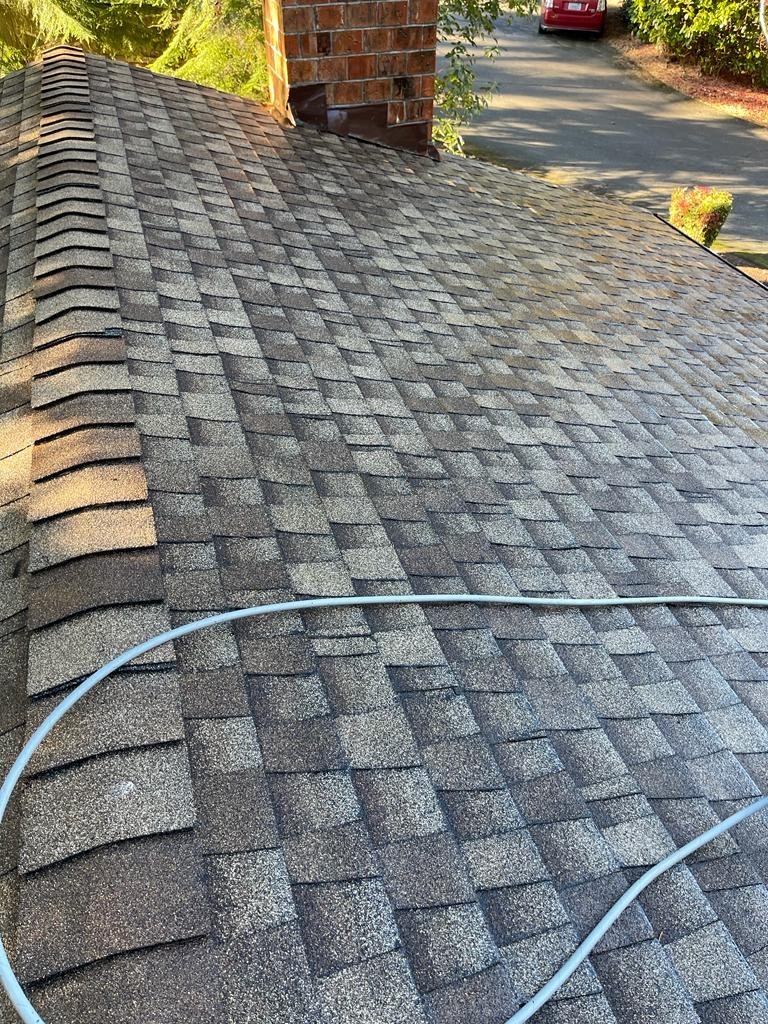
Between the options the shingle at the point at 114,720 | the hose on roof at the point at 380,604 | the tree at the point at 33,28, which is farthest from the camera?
the tree at the point at 33,28

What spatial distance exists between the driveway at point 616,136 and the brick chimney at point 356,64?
10.8m

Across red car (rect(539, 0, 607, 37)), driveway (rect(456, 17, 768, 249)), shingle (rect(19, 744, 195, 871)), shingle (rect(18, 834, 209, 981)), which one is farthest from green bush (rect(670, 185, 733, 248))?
red car (rect(539, 0, 607, 37))

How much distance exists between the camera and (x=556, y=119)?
20.1 metres

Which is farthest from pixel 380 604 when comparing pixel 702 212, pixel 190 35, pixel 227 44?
pixel 190 35

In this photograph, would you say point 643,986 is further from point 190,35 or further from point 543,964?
point 190,35

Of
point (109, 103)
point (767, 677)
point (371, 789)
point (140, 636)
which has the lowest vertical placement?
point (767, 677)

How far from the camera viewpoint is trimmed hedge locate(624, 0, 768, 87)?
20.3m

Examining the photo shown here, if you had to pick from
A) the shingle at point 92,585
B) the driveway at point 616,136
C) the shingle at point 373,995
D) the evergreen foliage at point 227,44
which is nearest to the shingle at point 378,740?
the shingle at point 373,995

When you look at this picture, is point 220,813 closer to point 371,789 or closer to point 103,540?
point 371,789

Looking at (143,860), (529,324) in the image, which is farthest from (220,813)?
(529,324)

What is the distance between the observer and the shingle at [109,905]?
1.30 meters

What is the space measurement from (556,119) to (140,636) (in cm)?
2173

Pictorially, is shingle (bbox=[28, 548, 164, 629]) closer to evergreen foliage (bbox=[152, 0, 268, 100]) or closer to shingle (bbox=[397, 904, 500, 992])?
shingle (bbox=[397, 904, 500, 992])

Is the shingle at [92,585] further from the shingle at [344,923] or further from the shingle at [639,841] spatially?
the shingle at [639,841]
